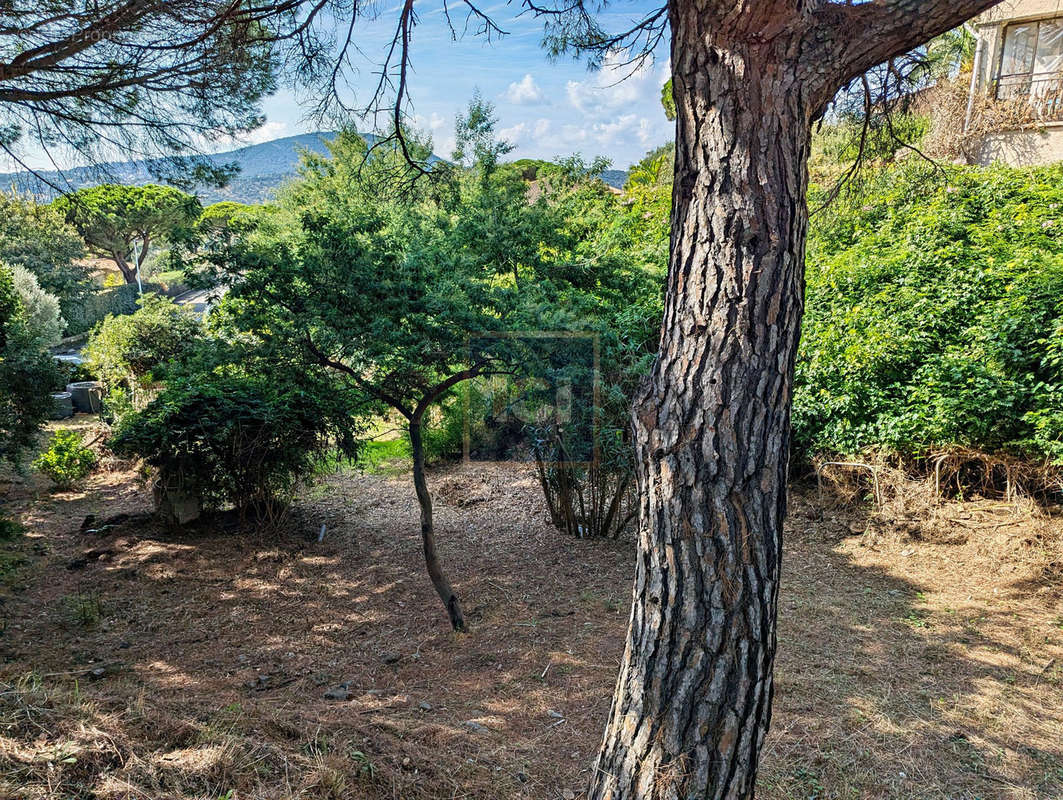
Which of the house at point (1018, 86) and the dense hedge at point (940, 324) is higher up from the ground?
the house at point (1018, 86)

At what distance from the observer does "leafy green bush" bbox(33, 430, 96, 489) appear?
687cm

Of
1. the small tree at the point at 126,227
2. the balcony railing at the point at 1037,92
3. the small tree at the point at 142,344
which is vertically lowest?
the small tree at the point at 142,344

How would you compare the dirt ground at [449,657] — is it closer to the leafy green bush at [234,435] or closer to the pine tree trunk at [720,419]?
the leafy green bush at [234,435]

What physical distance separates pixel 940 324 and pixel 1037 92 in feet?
26.5

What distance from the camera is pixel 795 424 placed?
19.6ft

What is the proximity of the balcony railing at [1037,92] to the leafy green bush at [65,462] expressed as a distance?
567 inches

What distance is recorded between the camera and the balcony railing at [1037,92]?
9.63 m

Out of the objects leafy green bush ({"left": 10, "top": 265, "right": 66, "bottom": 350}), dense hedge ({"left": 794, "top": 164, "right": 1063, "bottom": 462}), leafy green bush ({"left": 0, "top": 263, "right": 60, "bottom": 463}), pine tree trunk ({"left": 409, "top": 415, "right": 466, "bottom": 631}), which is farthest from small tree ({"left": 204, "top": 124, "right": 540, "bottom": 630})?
leafy green bush ({"left": 10, "top": 265, "right": 66, "bottom": 350})

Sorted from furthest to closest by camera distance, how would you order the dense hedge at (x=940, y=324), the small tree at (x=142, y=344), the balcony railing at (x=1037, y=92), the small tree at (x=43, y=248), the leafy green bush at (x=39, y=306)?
the small tree at (x=43, y=248) → the leafy green bush at (x=39, y=306) → the balcony railing at (x=1037, y=92) → the small tree at (x=142, y=344) → the dense hedge at (x=940, y=324)

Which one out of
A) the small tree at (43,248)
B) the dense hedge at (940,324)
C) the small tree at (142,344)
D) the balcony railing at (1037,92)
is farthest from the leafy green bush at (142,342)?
the balcony railing at (1037,92)

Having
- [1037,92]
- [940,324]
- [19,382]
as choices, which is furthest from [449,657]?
[1037,92]

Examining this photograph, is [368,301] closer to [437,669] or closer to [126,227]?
[437,669]

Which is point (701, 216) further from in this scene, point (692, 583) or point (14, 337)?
point (14, 337)

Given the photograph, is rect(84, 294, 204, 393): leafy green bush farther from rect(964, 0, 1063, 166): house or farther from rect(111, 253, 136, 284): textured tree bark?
rect(111, 253, 136, 284): textured tree bark
